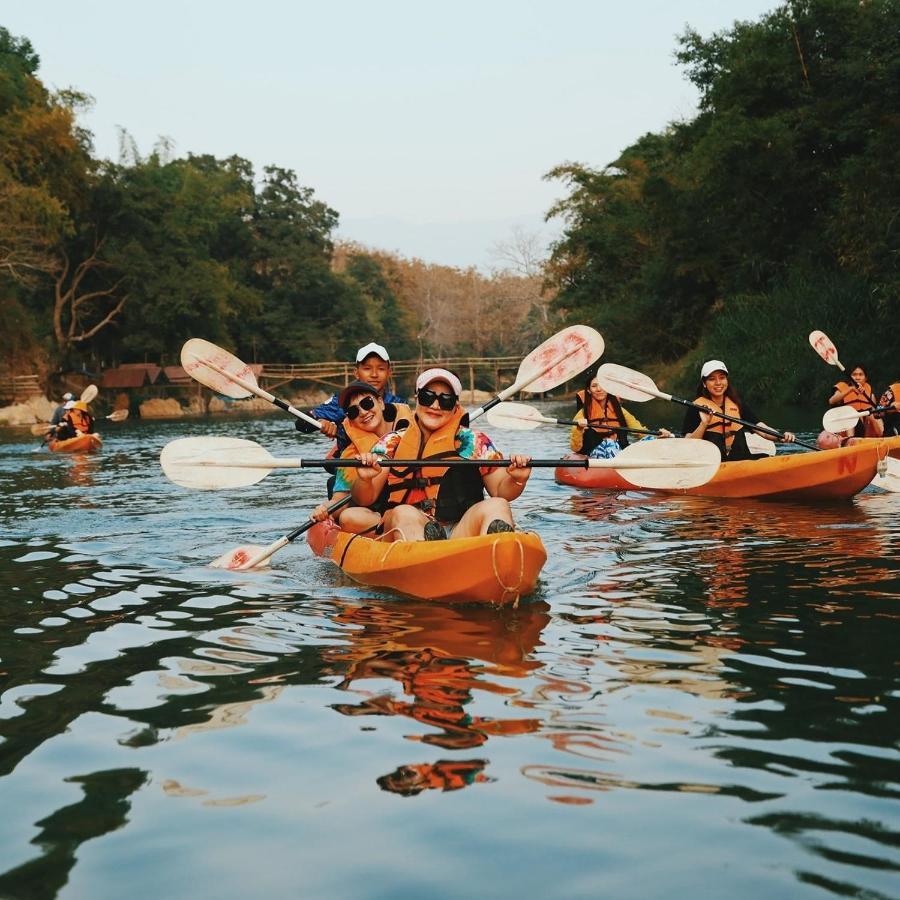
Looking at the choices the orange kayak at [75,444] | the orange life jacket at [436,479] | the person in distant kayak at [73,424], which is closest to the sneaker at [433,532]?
the orange life jacket at [436,479]

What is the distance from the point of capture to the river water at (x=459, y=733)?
2658mm

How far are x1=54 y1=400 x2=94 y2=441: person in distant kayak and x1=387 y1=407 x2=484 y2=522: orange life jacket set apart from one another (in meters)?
13.4

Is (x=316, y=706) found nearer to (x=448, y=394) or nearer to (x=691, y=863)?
(x=691, y=863)

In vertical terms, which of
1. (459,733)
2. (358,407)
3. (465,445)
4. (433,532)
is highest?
(358,407)

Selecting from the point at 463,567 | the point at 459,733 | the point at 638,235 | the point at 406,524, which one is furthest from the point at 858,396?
the point at 638,235

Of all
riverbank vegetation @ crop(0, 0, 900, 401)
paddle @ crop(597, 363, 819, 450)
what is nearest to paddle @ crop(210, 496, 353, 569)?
paddle @ crop(597, 363, 819, 450)

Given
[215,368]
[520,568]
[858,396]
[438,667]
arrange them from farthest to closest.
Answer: [858,396] → [215,368] → [520,568] → [438,667]

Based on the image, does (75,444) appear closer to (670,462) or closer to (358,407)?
(358,407)

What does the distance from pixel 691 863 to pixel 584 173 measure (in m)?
45.1

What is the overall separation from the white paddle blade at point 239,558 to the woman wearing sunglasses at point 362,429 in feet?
1.92

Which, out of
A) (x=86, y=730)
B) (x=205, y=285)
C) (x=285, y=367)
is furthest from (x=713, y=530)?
(x=285, y=367)

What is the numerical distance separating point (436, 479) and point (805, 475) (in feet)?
13.0

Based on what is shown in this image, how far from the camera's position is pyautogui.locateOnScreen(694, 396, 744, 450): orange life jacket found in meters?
9.52

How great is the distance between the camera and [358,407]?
653 centimetres
